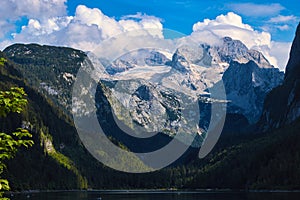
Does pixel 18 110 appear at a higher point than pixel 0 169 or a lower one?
higher

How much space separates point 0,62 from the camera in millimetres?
19062

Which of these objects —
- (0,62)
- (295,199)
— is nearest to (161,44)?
(295,199)

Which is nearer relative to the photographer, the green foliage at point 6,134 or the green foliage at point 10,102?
the green foliage at point 6,134

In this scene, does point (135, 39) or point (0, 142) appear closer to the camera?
point (0, 142)

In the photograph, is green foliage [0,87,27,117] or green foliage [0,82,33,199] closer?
green foliage [0,82,33,199]

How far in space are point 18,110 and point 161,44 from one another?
149 m

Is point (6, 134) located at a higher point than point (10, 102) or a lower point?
lower

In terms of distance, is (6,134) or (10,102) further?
(10,102)

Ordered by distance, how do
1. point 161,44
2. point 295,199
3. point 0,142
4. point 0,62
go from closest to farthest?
point 0,142 → point 0,62 → point 295,199 → point 161,44

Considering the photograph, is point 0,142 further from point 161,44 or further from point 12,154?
point 161,44

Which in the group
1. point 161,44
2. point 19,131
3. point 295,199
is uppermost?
point 161,44

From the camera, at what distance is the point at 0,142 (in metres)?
17.7

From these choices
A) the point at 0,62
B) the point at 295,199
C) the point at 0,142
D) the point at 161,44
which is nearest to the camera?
the point at 0,142

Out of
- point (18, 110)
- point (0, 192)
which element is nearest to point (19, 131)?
point (18, 110)
